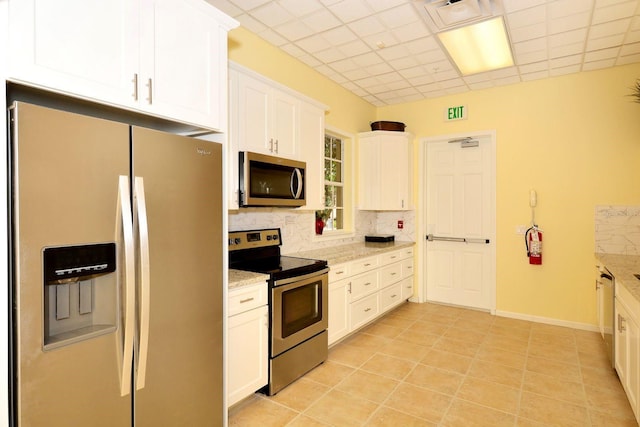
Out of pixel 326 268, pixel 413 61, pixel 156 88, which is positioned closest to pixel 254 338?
pixel 326 268

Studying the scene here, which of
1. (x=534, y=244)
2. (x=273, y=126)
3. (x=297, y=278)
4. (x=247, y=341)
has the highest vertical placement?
(x=273, y=126)

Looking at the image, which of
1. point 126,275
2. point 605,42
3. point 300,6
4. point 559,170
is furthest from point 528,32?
point 126,275

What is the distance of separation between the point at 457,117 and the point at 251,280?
141 inches

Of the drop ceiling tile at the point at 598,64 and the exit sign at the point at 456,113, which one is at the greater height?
the drop ceiling tile at the point at 598,64

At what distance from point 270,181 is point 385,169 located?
2261mm

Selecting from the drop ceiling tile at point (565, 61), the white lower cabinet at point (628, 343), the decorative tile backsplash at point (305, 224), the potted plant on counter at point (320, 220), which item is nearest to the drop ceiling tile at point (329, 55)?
the decorative tile backsplash at point (305, 224)

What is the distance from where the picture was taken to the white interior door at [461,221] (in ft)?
14.9

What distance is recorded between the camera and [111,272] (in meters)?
1.47

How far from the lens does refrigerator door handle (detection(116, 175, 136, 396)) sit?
1.49 metres

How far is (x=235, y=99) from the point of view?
2.57 metres

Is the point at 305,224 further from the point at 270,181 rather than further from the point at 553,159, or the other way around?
the point at 553,159

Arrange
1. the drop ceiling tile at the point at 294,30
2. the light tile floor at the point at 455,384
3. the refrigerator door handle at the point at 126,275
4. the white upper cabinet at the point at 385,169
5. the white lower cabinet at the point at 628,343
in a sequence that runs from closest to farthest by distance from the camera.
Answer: the refrigerator door handle at the point at 126,275
the white lower cabinet at the point at 628,343
the light tile floor at the point at 455,384
the drop ceiling tile at the point at 294,30
the white upper cabinet at the point at 385,169

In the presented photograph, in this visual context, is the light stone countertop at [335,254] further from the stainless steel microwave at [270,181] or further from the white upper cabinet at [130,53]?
the white upper cabinet at [130,53]

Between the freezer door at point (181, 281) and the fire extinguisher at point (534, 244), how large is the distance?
3610mm
